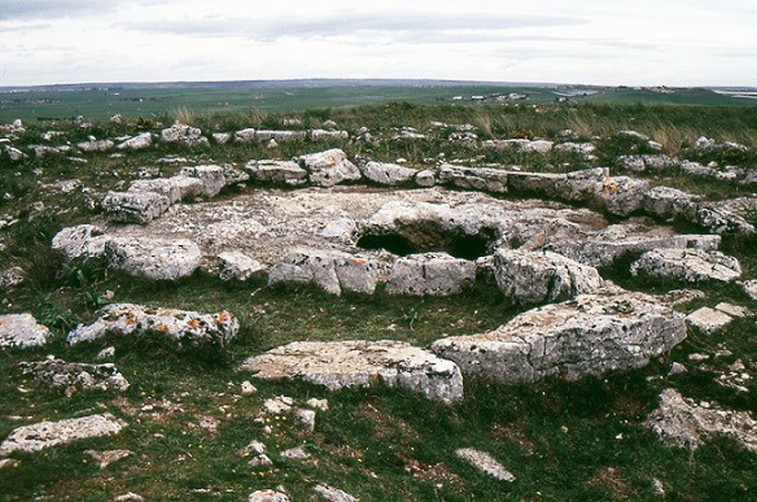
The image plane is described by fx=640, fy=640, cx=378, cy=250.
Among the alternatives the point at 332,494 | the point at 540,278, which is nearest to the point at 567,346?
the point at 540,278

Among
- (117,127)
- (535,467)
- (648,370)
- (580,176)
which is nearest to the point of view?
(535,467)

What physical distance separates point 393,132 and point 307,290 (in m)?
11.8

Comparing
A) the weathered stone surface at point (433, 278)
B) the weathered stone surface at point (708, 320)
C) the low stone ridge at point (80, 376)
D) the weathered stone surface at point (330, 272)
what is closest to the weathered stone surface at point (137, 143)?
the weathered stone surface at point (330, 272)

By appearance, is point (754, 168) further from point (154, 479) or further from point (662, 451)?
point (154, 479)

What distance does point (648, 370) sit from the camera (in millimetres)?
7457

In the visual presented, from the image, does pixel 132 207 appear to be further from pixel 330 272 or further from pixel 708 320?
pixel 708 320

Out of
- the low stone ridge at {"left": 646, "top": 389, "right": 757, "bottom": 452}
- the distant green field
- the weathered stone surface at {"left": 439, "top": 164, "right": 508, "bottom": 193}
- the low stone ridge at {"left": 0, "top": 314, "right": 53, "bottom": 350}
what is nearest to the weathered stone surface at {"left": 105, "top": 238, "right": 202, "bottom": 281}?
the low stone ridge at {"left": 0, "top": 314, "right": 53, "bottom": 350}

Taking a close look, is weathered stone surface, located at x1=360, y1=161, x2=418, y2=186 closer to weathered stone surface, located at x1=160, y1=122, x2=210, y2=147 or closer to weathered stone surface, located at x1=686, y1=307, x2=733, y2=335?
weathered stone surface, located at x1=160, y1=122, x2=210, y2=147

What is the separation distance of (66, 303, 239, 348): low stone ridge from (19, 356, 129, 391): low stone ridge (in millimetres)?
945

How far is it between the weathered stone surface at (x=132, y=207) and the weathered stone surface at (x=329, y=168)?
152 inches

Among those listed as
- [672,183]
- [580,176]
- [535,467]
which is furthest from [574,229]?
[535,467]

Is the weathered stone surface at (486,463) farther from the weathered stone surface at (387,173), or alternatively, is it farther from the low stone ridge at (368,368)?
the weathered stone surface at (387,173)

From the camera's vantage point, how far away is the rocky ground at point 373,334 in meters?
5.52

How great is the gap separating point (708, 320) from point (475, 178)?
7.29m
